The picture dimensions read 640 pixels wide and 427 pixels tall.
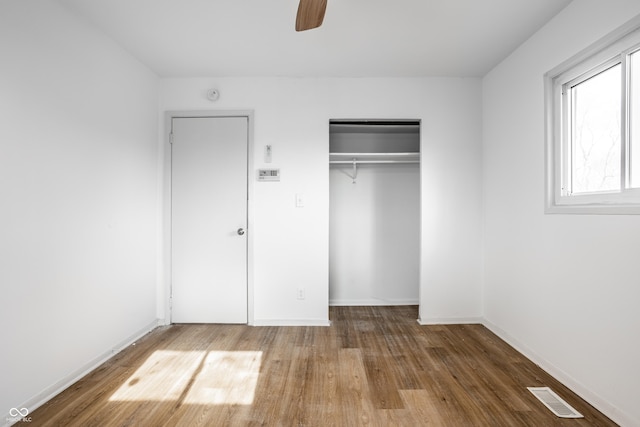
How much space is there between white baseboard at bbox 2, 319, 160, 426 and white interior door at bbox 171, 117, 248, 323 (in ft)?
1.98

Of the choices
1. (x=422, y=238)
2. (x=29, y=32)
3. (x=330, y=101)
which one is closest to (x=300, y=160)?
(x=330, y=101)

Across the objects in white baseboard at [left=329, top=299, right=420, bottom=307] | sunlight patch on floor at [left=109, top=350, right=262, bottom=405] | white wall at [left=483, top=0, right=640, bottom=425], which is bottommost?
sunlight patch on floor at [left=109, top=350, right=262, bottom=405]

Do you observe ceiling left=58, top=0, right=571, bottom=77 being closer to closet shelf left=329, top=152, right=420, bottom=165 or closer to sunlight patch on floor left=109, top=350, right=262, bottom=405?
closet shelf left=329, top=152, right=420, bottom=165

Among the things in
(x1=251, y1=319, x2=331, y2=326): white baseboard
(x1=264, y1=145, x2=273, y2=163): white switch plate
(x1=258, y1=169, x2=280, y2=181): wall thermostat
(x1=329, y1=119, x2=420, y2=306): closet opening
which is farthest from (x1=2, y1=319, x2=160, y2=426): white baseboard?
(x1=329, y1=119, x2=420, y2=306): closet opening

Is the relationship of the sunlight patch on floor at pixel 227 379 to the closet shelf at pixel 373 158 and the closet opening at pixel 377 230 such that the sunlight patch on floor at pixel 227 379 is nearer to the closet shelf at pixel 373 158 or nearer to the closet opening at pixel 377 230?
the closet opening at pixel 377 230

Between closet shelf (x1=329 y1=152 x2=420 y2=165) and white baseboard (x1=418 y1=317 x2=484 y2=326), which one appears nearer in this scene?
white baseboard (x1=418 y1=317 x2=484 y2=326)

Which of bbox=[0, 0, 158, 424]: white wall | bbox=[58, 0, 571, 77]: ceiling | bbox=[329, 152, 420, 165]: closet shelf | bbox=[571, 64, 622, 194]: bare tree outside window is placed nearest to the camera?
bbox=[0, 0, 158, 424]: white wall

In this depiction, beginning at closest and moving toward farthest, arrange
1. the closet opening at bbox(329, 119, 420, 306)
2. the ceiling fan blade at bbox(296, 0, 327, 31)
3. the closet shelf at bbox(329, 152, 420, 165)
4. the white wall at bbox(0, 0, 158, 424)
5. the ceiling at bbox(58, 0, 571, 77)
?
the ceiling fan blade at bbox(296, 0, 327, 31)
the white wall at bbox(0, 0, 158, 424)
the ceiling at bbox(58, 0, 571, 77)
the closet shelf at bbox(329, 152, 420, 165)
the closet opening at bbox(329, 119, 420, 306)

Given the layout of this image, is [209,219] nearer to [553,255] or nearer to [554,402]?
[553,255]

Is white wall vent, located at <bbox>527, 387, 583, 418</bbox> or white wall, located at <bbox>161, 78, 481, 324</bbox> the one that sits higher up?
white wall, located at <bbox>161, 78, 481, 324</bbox>

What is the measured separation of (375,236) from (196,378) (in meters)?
2.46

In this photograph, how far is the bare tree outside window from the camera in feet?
6.51

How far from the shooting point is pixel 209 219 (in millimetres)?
3395

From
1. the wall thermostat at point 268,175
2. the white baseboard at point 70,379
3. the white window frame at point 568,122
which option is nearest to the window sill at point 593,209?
the white window frame at point 568,122
